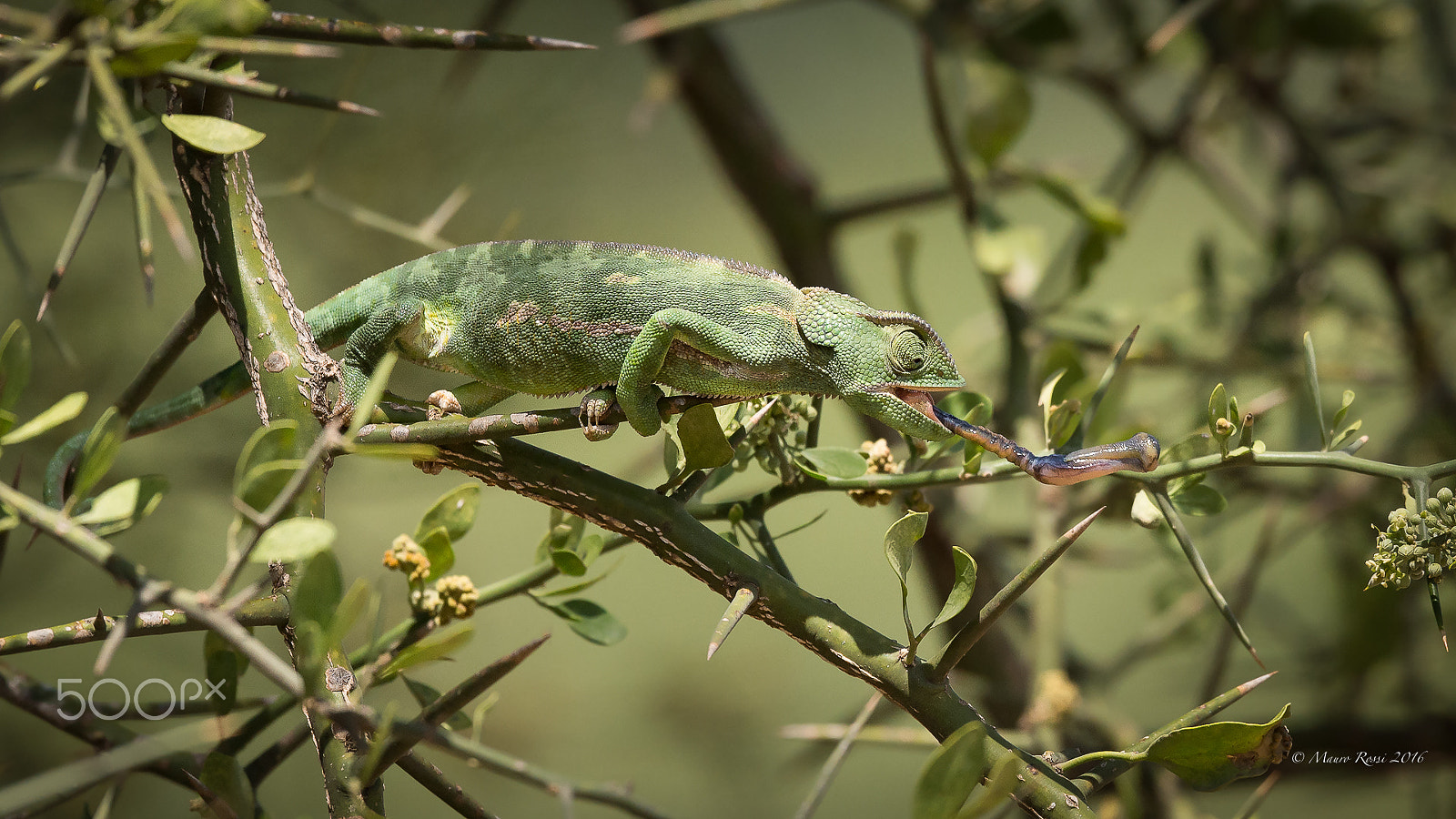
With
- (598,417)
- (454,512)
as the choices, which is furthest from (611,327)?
(454,512)

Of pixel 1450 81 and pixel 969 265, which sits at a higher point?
pixel 1450 81

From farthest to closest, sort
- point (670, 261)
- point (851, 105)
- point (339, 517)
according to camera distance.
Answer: point (851, 105), point (339, 517), point (670, 261)

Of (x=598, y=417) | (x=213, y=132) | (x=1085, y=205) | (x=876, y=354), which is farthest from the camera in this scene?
(x=1085, y=205)

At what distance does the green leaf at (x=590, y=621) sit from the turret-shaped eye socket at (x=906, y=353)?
11.8 inches

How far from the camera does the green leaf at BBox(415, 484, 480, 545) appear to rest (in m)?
0.58

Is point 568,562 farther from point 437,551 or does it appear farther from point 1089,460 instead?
point 1089,460

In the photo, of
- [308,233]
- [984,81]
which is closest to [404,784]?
[308,233]

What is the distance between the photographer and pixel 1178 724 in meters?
0.49

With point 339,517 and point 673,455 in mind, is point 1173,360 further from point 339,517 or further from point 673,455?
point 339,517

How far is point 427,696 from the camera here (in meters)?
0.59

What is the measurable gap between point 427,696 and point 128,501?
27cm

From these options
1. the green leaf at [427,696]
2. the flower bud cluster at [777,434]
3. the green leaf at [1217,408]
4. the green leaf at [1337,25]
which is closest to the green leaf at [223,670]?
the green leaf at [427,696]

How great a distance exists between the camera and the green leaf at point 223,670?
1.80 ft

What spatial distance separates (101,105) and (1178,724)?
58cm
